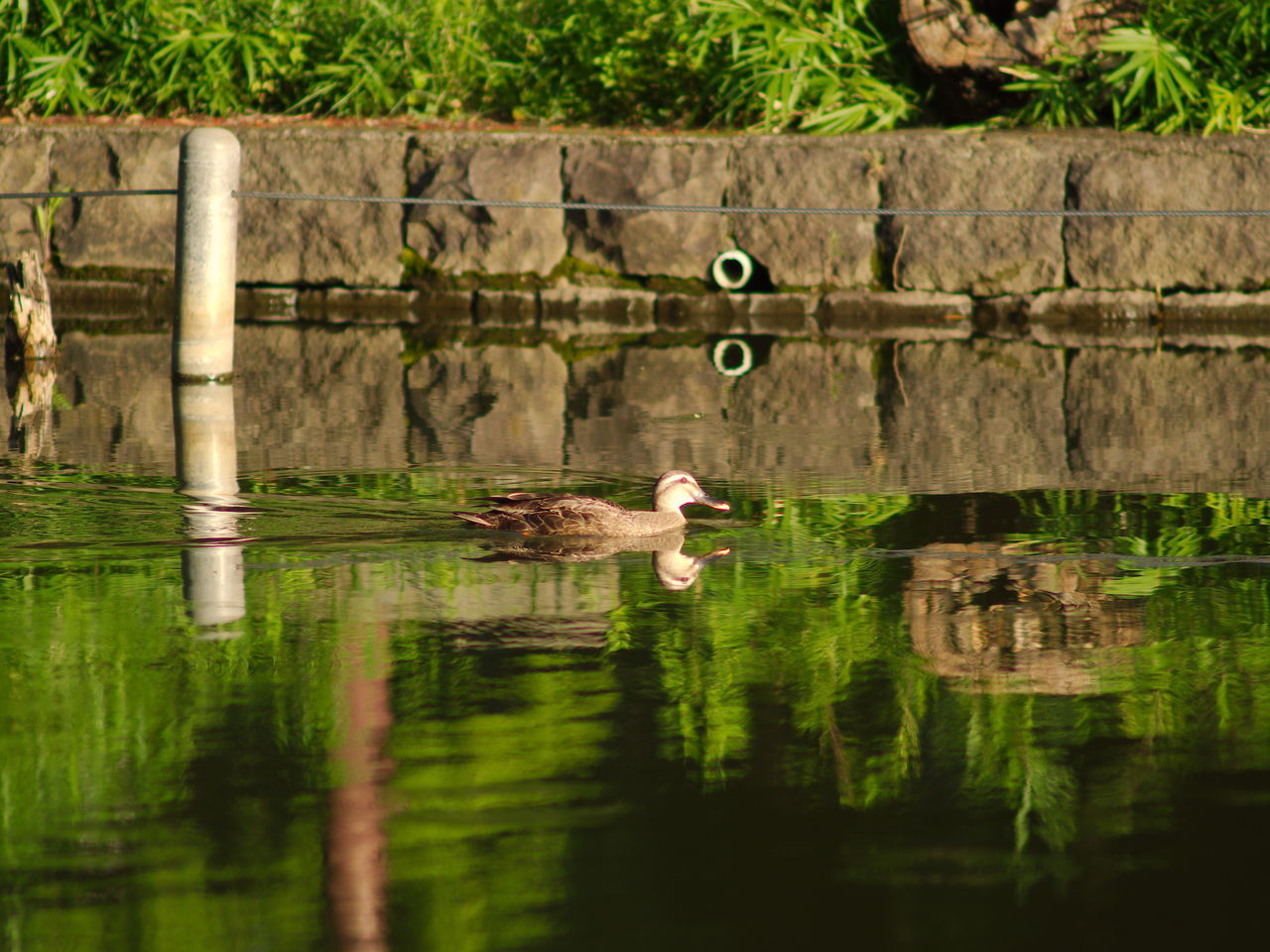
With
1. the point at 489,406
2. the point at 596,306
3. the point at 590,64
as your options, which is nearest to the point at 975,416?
the point at 489,406

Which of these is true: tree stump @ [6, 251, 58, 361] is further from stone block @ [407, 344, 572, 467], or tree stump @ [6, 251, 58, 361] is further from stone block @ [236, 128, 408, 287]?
stone block @ [236, 128, 408, 287]

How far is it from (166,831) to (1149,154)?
33.1 feet

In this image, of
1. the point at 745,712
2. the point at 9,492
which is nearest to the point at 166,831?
the point at 745,712

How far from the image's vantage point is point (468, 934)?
9.52ft

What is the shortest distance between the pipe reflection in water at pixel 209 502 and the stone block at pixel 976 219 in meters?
5.20

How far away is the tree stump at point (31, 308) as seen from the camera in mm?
9711

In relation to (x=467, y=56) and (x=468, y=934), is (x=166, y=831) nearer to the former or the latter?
(x=468, y=934)

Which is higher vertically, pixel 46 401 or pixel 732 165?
pixel 732 165

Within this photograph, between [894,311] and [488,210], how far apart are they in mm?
2971

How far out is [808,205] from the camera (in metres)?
12.2

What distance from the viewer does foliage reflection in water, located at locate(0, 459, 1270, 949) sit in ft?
9.91

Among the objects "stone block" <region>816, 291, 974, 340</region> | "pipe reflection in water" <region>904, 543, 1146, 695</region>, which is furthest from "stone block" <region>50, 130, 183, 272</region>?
"pipe reflection in water" <region>904, 543, 1146, 695</region>

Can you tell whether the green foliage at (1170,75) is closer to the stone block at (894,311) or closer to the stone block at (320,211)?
the stone block at (894,311)

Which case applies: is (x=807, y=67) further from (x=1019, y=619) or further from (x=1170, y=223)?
(x=1019, y=619)
